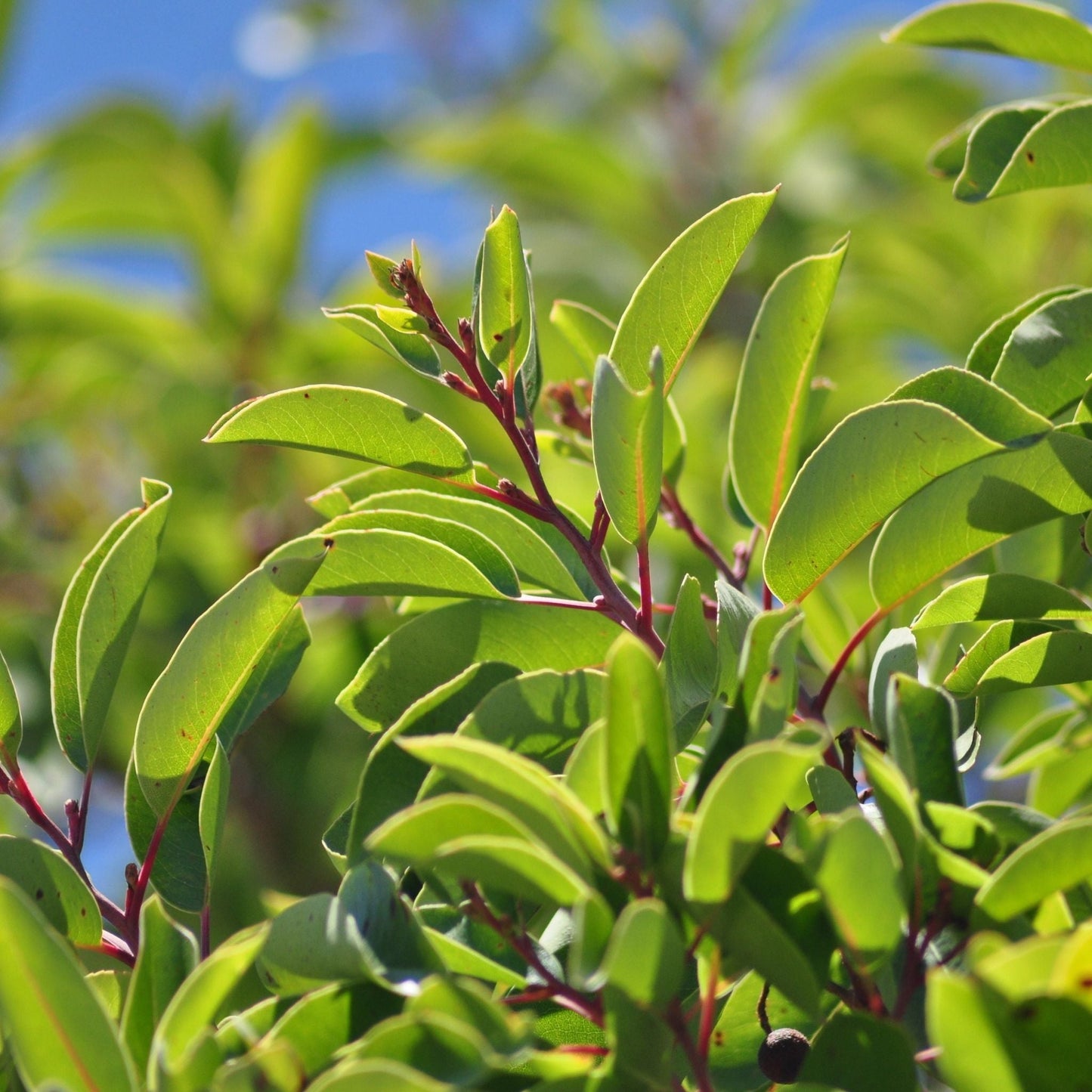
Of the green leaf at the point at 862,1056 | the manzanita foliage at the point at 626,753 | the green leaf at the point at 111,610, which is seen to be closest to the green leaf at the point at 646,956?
the manzanita foliage at the point at 626,753

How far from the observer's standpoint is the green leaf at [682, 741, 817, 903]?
0.58m

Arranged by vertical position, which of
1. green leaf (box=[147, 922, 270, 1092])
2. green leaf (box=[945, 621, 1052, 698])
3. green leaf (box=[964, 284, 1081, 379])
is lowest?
green leaf (box=[147, 922, 270, 1092])

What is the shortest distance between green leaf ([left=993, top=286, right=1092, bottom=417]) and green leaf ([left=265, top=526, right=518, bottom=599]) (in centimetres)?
40

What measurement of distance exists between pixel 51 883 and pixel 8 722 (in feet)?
0.49

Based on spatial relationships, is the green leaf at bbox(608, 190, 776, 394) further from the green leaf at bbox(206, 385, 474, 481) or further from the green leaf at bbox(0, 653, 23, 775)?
the green leaf at bbox(0, 653, 23, 775)

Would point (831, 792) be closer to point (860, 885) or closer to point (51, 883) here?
point (860, 885)

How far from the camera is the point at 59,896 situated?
32.1 inches

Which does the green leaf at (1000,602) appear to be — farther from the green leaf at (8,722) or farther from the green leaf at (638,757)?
the green leaf at (8,722)

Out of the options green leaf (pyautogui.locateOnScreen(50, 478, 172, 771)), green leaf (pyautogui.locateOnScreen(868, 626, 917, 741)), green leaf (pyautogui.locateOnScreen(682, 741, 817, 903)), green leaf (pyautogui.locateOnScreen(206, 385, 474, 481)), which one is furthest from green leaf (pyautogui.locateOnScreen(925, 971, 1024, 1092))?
green leaf (pyautogui.locateOnScreen(50, 478, 172, 771))

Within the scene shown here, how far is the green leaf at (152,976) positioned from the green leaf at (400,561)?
237mm

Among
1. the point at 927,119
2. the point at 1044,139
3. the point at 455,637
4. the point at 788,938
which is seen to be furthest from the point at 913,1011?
the point at 927,119

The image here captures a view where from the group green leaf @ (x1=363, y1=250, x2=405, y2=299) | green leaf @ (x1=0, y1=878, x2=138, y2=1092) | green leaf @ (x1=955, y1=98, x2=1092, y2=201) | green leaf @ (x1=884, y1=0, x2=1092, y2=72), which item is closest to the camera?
green leaf @ (x1=0, y1=878, x2=138, y2=1092)

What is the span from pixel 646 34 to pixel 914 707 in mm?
5785

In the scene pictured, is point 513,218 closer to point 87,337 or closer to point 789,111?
point 87,337
